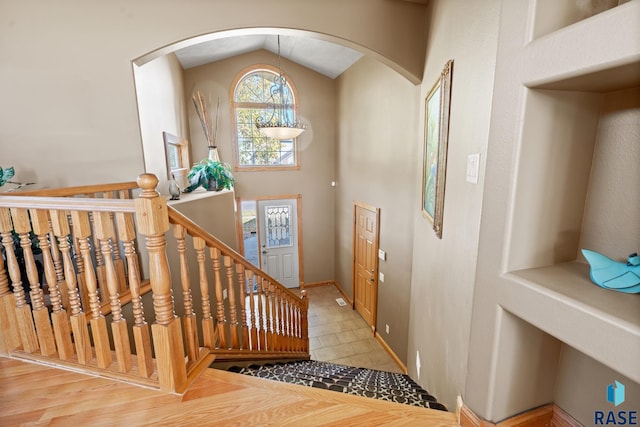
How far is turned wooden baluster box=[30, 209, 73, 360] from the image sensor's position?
138 cm

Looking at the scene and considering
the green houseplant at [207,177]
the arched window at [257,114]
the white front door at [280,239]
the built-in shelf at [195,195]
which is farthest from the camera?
the white front door at [280,239]

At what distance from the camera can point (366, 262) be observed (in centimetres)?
502

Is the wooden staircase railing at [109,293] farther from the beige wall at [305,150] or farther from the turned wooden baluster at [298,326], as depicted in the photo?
the beige wall at [305,150]

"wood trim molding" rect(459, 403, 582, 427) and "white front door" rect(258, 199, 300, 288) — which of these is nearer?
"wood trim molding" rect(459, 403, 582, 427)

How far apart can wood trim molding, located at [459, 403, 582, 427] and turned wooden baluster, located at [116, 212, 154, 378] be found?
1415 mm

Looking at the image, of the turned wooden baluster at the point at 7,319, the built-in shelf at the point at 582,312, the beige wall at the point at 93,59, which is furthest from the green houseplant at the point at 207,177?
the built-in shelf at the point at 582,312

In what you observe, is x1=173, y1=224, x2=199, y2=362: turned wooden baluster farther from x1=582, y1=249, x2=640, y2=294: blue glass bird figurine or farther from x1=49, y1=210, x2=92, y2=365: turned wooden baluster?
x1=582, y1=249, x2=640, y2=294: blue glass bird figurine

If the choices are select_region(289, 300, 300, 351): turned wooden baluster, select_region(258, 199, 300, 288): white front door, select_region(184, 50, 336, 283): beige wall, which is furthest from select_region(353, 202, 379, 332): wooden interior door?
select_region(289, 300, 300, 351): turned wooden baluster

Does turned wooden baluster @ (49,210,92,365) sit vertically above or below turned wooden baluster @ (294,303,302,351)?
above

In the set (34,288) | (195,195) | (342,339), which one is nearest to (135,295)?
(34,288)

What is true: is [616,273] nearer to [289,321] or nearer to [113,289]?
[113,289]

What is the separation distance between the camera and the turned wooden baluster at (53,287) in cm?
138

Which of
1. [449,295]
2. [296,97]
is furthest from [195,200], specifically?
[296,97]

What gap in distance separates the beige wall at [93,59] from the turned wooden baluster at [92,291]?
141cm
